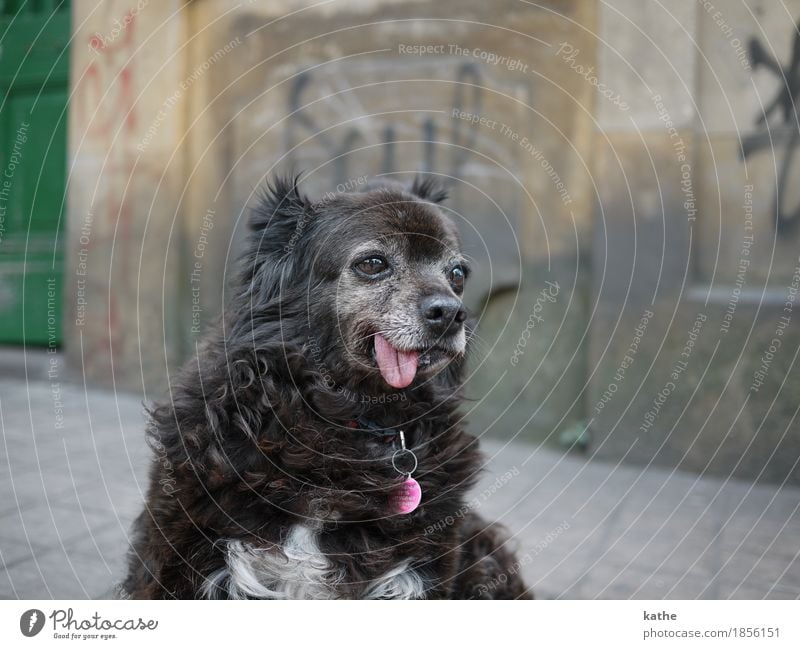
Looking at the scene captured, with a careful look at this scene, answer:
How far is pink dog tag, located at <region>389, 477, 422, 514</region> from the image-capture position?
7.97 feet

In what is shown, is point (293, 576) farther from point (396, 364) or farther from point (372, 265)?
point (372, 265)

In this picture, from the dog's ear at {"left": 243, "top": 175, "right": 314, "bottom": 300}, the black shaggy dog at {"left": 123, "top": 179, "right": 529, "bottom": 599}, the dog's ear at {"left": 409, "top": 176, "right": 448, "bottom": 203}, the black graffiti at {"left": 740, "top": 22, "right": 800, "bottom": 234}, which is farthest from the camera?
the black graffiti at {"left": 740, "top": 22, "right": 800, "bottom": 234}

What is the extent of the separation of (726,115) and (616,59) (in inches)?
34.1

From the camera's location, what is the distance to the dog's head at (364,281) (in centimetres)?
245

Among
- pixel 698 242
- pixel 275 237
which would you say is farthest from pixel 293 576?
pixel 698 242

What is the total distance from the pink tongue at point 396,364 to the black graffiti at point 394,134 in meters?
3.62

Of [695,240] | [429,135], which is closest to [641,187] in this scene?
[695,240]

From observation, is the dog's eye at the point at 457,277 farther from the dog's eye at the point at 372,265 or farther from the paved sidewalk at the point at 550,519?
the paved sidewalk at the point at 550,519

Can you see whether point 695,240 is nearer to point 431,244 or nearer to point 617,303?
point 617,303

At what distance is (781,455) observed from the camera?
4.94 metres

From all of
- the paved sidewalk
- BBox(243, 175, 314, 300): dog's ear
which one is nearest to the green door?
the paved sidewalk

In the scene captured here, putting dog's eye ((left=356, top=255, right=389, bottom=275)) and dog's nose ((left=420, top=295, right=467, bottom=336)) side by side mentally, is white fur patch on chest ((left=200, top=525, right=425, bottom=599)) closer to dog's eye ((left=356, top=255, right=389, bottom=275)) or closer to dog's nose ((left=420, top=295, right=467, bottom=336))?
dog's nose ((left=420, top=295, right=467, bottom=336))

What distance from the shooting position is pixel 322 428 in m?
2.47

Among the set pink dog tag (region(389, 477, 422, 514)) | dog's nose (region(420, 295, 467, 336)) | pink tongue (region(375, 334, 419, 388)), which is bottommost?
pink dog tag (region(389, 477, 422, 514))
